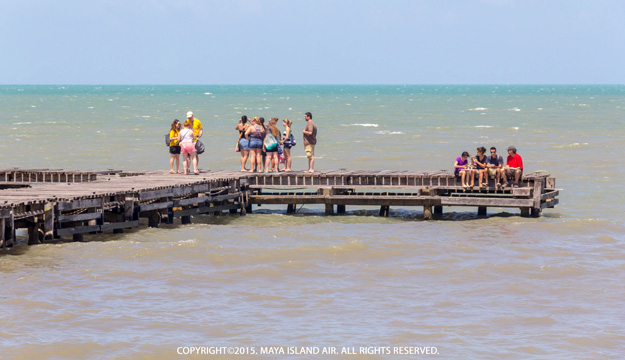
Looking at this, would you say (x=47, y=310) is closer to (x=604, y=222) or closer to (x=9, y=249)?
(x=9, y=249)

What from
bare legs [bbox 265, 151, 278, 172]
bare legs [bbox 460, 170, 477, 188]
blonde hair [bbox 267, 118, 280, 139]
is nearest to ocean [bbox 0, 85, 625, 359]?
bare legs [bbox 460, 170, 477, 188]

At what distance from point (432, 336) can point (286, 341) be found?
1808 millimetres

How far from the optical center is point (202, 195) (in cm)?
2134

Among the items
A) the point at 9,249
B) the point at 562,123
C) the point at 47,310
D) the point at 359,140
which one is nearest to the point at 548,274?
the point at 47,310

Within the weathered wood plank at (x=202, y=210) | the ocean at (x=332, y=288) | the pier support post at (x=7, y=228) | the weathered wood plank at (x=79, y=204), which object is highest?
the weathered wood plank at (x=79, y=204)

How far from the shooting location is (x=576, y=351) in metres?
11.6

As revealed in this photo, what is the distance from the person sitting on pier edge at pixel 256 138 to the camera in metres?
22.3

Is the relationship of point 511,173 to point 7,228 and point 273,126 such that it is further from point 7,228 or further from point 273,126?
point 7,228

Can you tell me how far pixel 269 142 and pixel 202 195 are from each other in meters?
2.31

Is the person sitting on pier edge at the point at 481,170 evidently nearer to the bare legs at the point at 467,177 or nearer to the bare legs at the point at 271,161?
the bare legs at the point at 467,177

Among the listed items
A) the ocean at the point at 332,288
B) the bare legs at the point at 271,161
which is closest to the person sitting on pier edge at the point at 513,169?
the ocean at the point at 332,288

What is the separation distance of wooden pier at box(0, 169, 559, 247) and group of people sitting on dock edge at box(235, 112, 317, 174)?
602 millimetres

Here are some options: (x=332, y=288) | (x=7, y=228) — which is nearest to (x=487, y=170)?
(x=332, y=288)

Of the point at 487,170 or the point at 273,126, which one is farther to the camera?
the point at 273,126
